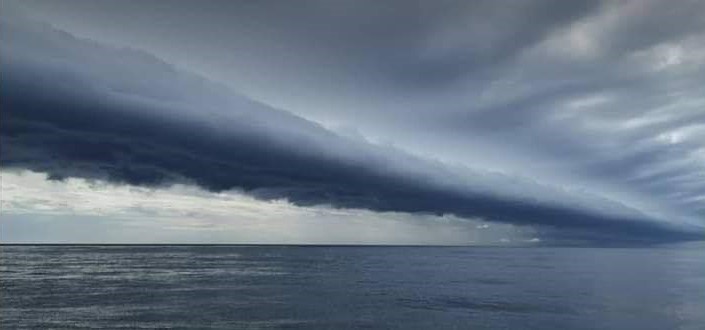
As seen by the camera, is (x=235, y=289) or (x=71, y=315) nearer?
(x=71, y=315)

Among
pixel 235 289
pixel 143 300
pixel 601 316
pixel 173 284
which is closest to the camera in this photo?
pixel 601 316

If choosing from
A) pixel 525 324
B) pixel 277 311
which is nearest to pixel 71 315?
pixel 277 311

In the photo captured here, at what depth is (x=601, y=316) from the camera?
75875mm

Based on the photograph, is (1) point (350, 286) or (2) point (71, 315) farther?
(1) point (350, 286)

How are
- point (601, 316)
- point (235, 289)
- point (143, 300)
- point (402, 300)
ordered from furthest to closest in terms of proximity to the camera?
1. point (235, 289)
2. point (402, 300)
3. point (143, 300)
4. point (601, 316)

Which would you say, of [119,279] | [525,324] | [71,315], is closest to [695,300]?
[525,324]

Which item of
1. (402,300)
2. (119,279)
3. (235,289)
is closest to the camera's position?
(402,300)

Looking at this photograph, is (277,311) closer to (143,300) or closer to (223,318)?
(223,318)

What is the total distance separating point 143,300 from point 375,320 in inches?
1525

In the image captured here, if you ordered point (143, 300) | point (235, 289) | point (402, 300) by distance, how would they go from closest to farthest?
point (143, 300), point (402, 300), point (235, 289)

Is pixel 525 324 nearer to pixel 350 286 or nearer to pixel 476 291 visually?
pixel 476 291

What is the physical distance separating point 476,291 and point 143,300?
206 ft

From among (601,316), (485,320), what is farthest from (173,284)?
(601,316)

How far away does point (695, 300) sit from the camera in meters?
95.8
